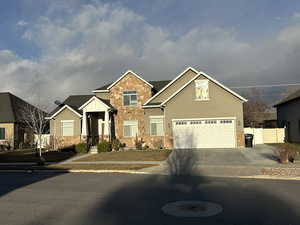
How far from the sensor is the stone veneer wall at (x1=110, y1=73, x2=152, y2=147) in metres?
29.9

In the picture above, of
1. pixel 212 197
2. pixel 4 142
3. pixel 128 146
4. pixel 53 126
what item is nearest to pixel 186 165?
pixel 212 197

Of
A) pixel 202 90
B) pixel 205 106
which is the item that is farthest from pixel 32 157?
pixel 202 90

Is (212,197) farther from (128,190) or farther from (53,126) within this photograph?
(53,126)

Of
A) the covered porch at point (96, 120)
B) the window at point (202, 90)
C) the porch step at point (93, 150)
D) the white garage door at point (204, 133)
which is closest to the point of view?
the white garage door at point (204, 133)

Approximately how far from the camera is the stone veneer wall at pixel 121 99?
29938 mm

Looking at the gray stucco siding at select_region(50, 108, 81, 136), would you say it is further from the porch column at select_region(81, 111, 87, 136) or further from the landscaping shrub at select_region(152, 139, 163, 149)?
the landscaping shrub at select_region(152, 139, 163, 149)

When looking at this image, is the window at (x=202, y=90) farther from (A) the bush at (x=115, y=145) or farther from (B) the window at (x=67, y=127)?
(B) the window at (x=67, y=127)

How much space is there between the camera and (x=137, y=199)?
886cm

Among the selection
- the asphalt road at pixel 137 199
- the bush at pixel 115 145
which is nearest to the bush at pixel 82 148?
the bush at pixel 115 145

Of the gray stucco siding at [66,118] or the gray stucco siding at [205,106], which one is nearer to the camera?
the gray stucco siding at [205,106]

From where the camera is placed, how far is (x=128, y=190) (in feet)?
34.0

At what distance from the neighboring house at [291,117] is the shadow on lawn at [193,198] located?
2038 centimetres

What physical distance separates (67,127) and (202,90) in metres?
14.0

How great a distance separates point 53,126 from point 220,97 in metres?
16.9
